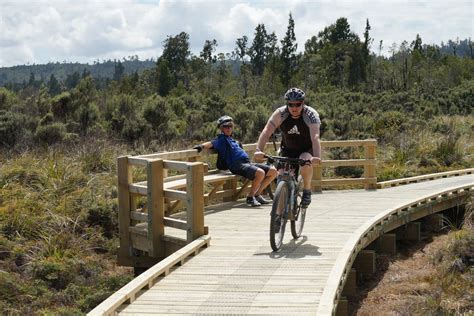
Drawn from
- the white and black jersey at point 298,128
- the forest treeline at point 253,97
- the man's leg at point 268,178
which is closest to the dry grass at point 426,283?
the man's leg at point 268,178

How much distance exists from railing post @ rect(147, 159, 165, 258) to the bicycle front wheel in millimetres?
1545

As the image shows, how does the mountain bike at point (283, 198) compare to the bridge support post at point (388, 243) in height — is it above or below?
above

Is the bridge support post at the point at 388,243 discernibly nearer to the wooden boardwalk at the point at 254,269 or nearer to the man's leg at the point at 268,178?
the wooden boardwalk at the point at 254,269

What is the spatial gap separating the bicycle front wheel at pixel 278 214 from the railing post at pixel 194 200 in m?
0.94

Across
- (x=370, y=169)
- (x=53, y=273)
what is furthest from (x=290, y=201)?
(x=370, y=169)

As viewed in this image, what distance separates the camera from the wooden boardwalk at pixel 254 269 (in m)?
5.95

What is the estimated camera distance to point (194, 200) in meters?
8.01

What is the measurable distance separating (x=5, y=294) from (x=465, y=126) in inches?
823

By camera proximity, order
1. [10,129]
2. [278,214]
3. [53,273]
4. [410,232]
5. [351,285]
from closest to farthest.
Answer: [278,214] → [351,285] → [53,273] → [410,232] → [10,129]

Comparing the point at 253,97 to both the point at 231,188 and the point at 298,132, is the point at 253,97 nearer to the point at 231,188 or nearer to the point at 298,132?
the point at 231,188

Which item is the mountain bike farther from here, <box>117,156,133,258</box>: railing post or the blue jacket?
the blue jacket

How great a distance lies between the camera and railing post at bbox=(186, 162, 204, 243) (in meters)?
7.97

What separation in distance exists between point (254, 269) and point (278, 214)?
2.44ft

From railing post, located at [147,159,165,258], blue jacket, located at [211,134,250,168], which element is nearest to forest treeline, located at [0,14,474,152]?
blue jacket, located at [211,134,250,168]
